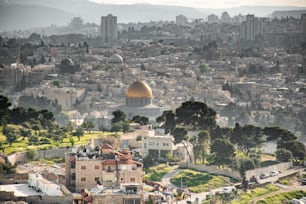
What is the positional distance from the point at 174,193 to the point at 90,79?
40.7 meters

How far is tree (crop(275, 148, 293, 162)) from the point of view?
3078cm

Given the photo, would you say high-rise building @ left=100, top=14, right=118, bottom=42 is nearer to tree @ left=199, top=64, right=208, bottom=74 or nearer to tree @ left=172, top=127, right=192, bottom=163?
tree @ left=199, top=64, right=208, bottom=74

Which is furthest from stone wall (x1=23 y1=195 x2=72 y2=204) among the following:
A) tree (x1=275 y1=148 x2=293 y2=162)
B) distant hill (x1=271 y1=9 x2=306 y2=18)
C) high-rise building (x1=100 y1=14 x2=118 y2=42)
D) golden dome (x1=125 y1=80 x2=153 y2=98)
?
distant hill (x1=271 y1=9 x2=306 y2=18)

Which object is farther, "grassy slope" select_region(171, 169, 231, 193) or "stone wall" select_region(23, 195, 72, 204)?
"grassy slope" select_region(171, 169, 231, 193)

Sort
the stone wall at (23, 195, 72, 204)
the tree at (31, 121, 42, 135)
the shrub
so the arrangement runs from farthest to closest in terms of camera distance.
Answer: the tree at (31, 121, 42, 135)
the shrub
the stone wall at (23, 195, 72, 204)

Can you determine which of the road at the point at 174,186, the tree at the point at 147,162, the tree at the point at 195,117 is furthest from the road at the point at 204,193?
the tree at the point at 195,117

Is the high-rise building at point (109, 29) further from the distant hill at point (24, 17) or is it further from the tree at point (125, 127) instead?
the tree at point (125, 127)

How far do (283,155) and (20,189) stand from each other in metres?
10.9

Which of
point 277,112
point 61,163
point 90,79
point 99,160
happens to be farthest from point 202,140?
point 90,79

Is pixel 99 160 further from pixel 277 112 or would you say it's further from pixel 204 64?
pixel 204 64

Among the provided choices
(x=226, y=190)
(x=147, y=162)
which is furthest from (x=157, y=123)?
(x=226, y=190)

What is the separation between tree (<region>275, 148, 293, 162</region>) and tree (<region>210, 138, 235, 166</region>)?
6.28 ft

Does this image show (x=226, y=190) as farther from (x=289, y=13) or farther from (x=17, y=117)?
(x=289, y=13)

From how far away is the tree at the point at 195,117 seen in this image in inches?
1272
